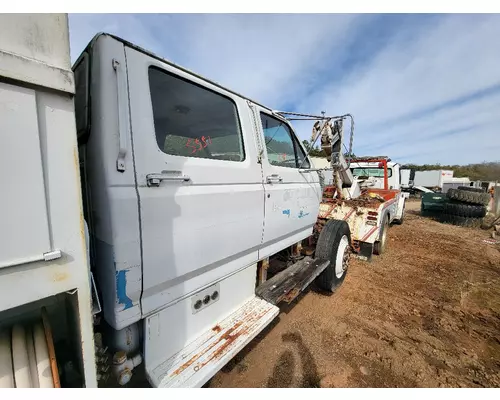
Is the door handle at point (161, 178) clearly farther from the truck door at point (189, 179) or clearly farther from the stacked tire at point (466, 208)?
the stacked tire at point (466, 208)

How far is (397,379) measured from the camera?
219 cm

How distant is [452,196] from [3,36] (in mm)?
12319

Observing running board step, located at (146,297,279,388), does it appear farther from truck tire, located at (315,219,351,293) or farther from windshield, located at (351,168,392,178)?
windshield, located at (351,168,392,178)

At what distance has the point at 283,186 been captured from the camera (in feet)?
7.79

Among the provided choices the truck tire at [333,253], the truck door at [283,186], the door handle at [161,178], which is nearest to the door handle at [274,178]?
the truck door at [283,186]

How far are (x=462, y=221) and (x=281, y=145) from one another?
33.3 ft

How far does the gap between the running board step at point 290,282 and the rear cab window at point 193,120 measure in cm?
129

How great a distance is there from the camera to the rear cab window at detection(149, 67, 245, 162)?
1.46 metres

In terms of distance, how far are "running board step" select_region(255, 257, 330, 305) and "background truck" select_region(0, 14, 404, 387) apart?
0.03 meters

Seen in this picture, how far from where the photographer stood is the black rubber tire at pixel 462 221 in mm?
8914

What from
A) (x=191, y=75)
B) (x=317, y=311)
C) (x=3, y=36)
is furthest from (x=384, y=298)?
(x=3, y=36)

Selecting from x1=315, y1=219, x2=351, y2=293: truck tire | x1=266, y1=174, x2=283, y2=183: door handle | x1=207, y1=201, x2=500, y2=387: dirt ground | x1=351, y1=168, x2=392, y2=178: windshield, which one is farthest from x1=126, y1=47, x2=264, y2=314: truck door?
x1=351, y1=168, x2=392, y2=178: windshield

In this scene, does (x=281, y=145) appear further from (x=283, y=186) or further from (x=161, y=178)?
(x=161, y=178)

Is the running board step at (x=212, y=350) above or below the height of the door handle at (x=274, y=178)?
below
